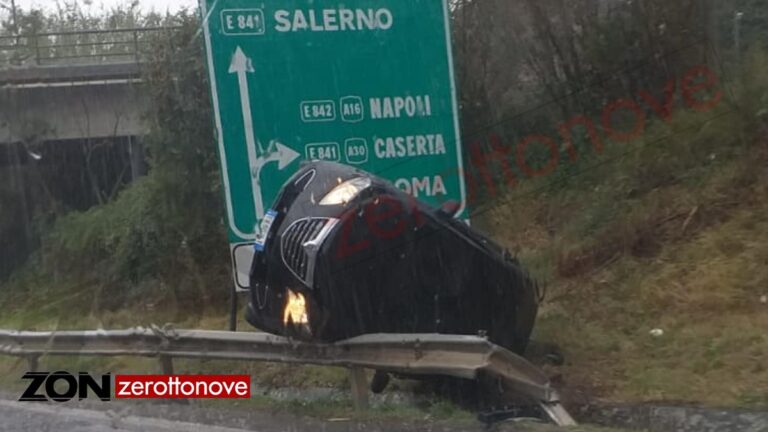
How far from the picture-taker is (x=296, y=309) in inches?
325

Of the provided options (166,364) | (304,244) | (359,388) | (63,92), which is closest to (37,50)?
(63,92)

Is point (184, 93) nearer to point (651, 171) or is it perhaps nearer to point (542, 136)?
point (542, 136)

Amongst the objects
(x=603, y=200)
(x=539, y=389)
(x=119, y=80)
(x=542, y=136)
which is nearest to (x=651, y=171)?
(x=603, y=200)

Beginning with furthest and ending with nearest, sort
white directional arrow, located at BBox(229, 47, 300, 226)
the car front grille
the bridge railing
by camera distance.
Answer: the bridge railing → white directional arrow, located at BBox(229, 47, 300, 226) → the car front grille

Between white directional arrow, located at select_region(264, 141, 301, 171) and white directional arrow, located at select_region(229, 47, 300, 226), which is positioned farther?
white directional arrow, located at select_region(264, 141, 301, 171)

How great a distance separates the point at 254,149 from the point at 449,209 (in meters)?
1.77

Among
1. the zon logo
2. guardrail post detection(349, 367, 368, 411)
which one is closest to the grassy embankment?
guardrail post detection(349, 367, 368, 411)

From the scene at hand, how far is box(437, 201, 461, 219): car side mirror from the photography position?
873 centimetres


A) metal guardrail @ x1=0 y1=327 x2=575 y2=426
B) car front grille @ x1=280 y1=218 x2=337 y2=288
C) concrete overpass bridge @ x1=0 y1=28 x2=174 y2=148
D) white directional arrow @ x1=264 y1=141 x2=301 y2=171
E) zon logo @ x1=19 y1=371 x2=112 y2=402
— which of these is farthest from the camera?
concrete overpass bridge @ x1=0 y1=28 x2=174 y2=148

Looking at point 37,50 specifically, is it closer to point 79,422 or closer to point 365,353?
point 79,422

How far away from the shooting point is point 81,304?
15742mm

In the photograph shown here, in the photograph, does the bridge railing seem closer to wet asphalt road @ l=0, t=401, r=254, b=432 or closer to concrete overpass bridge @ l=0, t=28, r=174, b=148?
concrete overpass bridge @ l=0, t=28, r=174, b=148

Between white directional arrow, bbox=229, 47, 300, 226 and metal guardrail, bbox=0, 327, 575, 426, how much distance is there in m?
1.19

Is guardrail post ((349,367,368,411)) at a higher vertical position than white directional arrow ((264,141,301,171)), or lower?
lower
